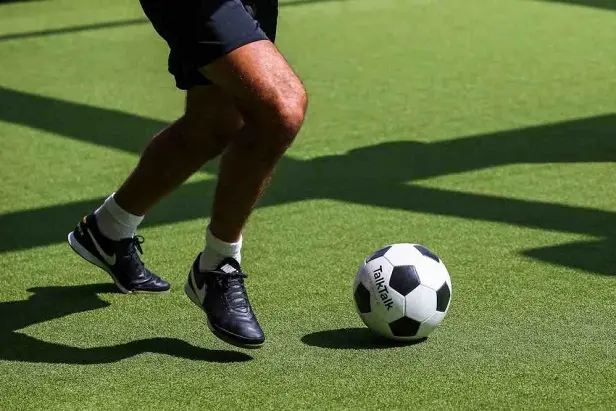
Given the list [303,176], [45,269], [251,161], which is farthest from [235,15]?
[303,176]

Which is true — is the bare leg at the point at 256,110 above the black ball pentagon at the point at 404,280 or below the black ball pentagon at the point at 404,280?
above

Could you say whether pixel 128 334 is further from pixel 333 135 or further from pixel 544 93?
pixel 544 93

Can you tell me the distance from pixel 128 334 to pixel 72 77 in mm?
5110

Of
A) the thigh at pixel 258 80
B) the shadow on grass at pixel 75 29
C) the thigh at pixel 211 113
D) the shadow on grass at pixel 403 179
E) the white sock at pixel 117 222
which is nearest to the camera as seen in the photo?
the thigh at pixel 258 80

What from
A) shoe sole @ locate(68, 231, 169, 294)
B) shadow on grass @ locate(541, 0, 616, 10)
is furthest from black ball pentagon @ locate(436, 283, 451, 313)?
shadow on grass @ locate(541, 0, 616, 10)

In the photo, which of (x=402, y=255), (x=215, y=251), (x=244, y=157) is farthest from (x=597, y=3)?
(x=244, y=157)

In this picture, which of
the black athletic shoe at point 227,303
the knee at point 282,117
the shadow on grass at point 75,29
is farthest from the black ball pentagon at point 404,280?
the shadow on grass at point 75,29

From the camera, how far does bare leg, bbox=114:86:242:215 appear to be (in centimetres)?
404

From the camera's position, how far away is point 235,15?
11.7 feet

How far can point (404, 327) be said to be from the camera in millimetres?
3738

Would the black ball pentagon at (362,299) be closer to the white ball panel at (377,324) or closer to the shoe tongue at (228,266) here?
the white ball panel at (377,324)

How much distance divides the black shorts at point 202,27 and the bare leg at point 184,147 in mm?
367

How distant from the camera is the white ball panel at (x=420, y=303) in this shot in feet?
12.2

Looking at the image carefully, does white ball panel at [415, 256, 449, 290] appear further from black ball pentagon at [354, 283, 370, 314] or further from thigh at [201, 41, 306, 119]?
thigh at [201, 41, 306, 119]
